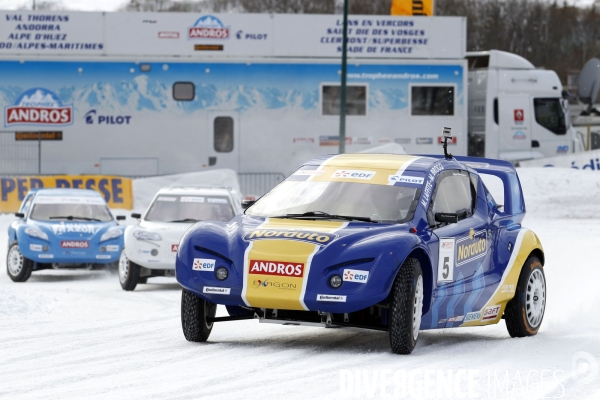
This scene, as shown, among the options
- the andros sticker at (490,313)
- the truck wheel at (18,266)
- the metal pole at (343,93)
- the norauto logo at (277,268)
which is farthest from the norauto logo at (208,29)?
the norauto logo at (277,268)

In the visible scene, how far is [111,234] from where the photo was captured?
18484 millimetres

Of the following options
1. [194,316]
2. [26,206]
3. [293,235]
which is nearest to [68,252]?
[26,206]

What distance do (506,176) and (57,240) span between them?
9.45 metres

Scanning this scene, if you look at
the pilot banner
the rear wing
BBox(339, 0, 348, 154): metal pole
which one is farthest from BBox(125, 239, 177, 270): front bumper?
BBox(339, 0, 348, 154): metal pole

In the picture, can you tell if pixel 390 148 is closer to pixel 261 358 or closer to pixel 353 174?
pixel 353 174

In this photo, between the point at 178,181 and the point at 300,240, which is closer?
the point at 300,240

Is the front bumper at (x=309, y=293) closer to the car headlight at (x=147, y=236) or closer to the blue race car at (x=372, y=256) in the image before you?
the blue race car at (x=372, y=256)

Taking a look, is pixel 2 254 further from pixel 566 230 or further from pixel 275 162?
pixel 566 230

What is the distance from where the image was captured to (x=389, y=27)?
2942 cm

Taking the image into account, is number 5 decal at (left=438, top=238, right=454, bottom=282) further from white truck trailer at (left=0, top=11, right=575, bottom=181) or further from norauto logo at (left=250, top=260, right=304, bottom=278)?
white truck trailer at (left=0, top=11, right=575, bottom=181)

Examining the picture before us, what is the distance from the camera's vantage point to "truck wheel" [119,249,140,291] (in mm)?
15975

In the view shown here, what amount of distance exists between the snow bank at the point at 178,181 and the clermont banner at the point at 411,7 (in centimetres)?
674

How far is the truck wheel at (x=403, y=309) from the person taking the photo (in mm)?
8000

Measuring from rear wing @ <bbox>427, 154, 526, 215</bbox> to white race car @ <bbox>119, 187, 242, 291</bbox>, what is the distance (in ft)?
17.7
